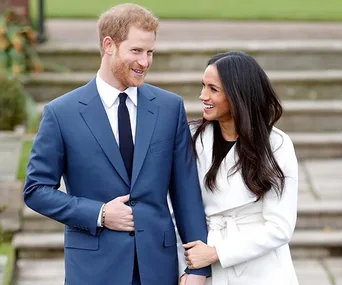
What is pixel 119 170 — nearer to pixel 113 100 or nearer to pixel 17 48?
pixel 113 100

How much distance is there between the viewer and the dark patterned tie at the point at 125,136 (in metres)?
3.40

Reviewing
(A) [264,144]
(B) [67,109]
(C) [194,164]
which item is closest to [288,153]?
(A) [264,144]

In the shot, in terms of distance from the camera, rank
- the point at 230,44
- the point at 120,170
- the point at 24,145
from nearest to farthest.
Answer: the point at 120,170
the point at 24,145
the point at 230,44

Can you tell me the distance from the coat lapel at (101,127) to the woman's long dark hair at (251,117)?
0.44 m

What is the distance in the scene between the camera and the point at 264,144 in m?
3.39

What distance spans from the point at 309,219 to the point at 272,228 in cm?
286

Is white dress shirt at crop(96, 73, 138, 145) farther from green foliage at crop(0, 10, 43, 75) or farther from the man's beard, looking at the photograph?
green foliage at crop(0, 10, 43, 75)

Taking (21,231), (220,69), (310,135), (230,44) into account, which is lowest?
(21,231)

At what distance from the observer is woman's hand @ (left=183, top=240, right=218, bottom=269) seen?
3.42 meters

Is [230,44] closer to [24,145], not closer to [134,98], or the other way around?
[24,145]

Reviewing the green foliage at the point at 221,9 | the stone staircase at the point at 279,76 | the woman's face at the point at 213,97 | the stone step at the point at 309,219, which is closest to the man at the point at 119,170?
the woman's face at the point at 213,97

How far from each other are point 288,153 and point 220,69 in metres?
0.40

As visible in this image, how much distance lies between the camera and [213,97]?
3408mm

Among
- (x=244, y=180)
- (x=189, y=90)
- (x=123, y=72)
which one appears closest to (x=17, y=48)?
(x=189, y=90)
